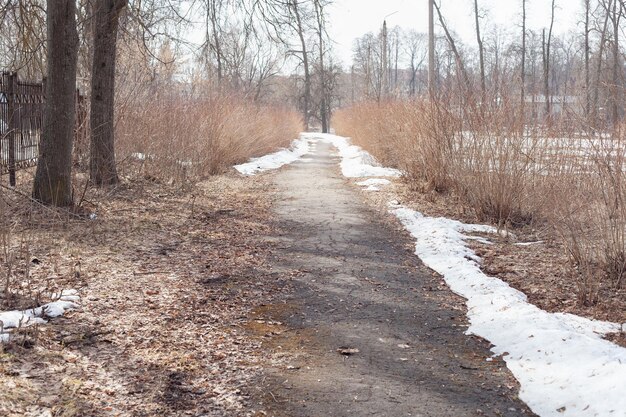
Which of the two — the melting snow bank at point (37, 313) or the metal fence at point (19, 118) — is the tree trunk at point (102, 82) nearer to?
the metal fence at point (19, 118)

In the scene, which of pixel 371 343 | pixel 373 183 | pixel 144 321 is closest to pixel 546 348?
pixel 371 343

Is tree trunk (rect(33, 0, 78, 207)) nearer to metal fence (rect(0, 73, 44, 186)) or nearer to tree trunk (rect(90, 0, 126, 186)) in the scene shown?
tree trunk (rect(90, 0, 126, 186))

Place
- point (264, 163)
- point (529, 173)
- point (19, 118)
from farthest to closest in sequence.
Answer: point (264, 163), point (19, 118), point (529, 173)

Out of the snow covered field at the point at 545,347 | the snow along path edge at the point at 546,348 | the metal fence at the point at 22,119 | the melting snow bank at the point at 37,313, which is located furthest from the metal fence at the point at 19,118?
the snow along path edge at the point at 546,348

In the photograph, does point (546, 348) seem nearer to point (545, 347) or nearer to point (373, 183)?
point (545, 347)

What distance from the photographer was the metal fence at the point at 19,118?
10508 millimetres

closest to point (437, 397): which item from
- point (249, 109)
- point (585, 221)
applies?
point (585, 221)

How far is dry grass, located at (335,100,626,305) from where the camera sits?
19.0 feet

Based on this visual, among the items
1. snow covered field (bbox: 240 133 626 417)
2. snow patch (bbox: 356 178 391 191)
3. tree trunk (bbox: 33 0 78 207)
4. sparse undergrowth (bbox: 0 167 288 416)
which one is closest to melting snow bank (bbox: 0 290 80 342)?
sparse undergrowth (bbox: 0 167 288 416)

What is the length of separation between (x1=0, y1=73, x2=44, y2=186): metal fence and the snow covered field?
7836mm

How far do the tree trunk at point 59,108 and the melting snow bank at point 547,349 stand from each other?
5.33 metres

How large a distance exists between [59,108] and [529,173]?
22.2ft

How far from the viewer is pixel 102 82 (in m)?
10.4

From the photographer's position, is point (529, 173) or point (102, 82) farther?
point (102, 82)
